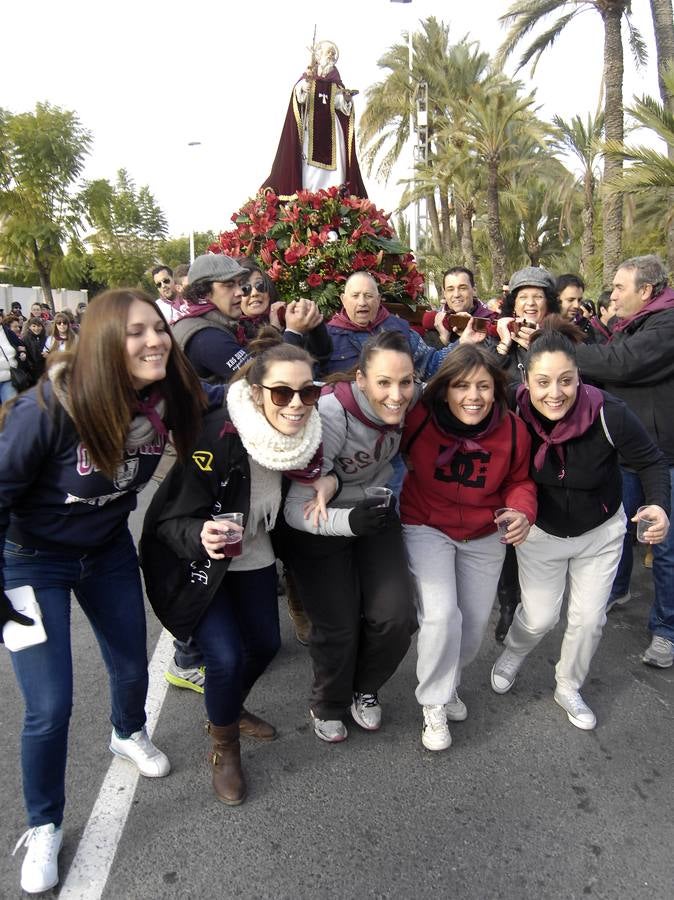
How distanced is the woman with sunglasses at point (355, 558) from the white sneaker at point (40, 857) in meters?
1.19

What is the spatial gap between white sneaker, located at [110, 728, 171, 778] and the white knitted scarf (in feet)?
3.36

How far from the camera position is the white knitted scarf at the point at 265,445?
8.51ft

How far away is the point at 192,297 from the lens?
3779 mm

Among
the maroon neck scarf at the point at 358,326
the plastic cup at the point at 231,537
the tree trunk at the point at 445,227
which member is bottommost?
the plastic cup at the point at 231,537

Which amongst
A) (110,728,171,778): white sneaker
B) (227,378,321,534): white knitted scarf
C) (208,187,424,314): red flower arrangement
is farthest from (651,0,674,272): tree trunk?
(110,728,171,778): white sneaker

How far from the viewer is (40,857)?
2291mm

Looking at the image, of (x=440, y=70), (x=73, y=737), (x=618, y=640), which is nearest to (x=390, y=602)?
(x=73, y=737)

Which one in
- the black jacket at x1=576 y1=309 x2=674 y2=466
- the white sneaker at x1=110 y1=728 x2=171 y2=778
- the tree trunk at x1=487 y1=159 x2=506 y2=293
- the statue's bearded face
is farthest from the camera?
the tree trunk at x1=487 y1=159 x2=506 y2=293

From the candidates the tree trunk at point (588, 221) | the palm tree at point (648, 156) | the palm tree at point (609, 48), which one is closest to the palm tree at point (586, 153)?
the tree trunk at point (588, 221)

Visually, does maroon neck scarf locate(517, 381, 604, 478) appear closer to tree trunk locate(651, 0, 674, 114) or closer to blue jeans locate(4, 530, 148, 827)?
blue jeans locate(4, 530, 148, 827)

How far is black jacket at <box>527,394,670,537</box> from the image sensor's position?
10.1 ft

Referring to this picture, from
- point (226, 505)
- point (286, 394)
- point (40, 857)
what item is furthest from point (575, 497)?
point (40, 857)

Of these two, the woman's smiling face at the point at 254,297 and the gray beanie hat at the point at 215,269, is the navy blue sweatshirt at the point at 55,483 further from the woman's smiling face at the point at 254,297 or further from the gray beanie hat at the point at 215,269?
the woman's smiling face at the point at 254,297

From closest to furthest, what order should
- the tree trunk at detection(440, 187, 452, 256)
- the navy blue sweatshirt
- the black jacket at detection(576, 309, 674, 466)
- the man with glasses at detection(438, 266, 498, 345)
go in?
the navy blue sweatshirt, the black jacket at detection(576, 309, 674, 466), the man with glasses at detection(438, 266, 498, 345), the tree trunk at detection(440, 187, 452, 256)
